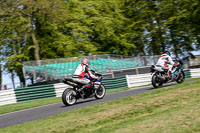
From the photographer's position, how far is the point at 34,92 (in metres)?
17.0

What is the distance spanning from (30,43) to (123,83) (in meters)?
14.2

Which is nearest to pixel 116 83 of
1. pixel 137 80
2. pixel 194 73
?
pixel 137 80

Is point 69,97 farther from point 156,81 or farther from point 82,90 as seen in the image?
point 156,81

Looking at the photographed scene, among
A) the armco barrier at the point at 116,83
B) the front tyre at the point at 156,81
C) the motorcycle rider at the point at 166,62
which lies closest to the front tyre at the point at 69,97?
the front tyre at the point at 156,81

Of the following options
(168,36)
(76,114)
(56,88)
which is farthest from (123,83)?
(168,36)

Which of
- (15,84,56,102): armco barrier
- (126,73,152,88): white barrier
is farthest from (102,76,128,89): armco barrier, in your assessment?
(15,84,56,102): armco barrier

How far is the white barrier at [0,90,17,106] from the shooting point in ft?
52.2

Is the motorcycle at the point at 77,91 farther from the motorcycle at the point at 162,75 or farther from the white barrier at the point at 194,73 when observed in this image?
the white barrier at the point at 194,73

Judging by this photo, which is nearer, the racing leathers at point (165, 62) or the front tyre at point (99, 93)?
the front tyre at point (99, 93)

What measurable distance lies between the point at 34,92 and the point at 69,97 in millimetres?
7109

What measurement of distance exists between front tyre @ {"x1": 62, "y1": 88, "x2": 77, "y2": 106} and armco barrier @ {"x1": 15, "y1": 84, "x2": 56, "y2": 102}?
270 inches

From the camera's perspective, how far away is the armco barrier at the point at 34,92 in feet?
54.1

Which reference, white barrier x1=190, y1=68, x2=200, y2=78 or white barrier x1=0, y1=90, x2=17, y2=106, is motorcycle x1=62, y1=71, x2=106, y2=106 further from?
white barrier x1=190, y1=68, x2=200, y2=78

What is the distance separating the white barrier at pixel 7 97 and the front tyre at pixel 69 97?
22.5 ft
